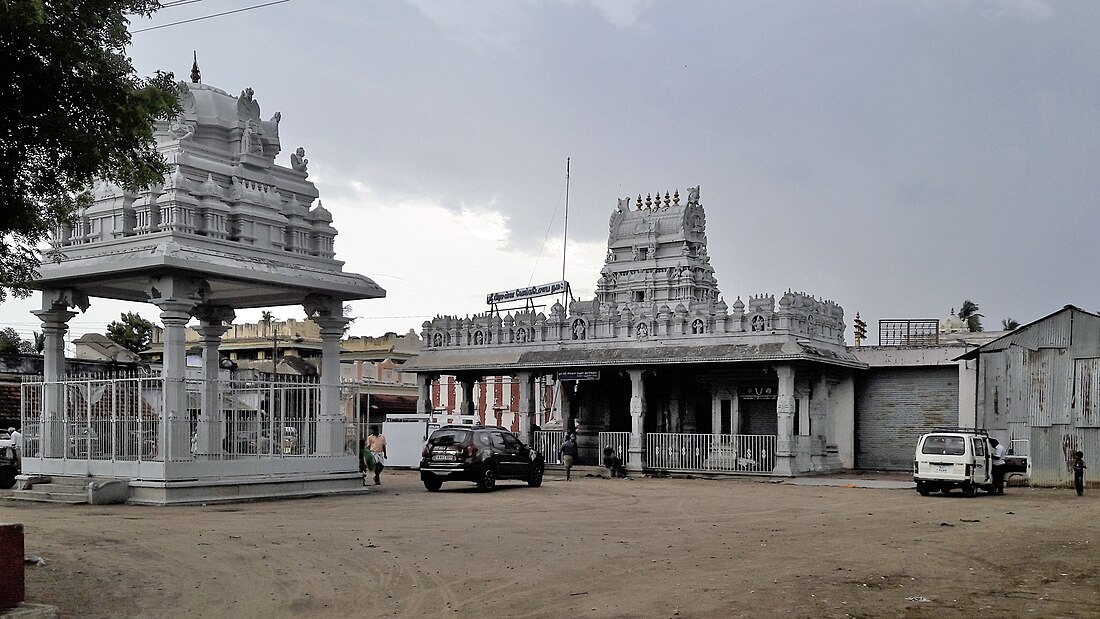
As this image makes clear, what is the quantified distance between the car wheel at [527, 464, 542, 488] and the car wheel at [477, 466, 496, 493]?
167cm

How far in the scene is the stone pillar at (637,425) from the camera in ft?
109

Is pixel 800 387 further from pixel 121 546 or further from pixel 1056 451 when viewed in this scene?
pixel 121 546

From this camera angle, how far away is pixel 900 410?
3412 cm

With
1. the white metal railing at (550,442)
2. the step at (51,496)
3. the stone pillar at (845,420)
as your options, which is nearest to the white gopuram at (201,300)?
the step at (51,496)

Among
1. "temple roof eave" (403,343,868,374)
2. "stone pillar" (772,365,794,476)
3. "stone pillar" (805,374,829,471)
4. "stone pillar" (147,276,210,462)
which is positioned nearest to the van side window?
"temple roof eave" (403,343,868,374)

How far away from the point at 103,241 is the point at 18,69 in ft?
39.7

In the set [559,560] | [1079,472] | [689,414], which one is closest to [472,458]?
[559,560]

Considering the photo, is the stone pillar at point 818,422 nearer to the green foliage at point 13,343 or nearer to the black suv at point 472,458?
the black suv at point 472,458

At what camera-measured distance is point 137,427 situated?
20.5m

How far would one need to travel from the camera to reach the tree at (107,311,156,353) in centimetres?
6531

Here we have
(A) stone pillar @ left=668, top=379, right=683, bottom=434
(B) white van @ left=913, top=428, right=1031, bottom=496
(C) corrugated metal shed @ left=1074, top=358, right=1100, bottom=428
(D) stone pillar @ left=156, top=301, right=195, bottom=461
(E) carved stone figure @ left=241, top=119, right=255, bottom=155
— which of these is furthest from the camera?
(A) stone pillar @ left=668, top=379, right=683, bottom=434

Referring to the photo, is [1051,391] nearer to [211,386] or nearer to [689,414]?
[689,414]

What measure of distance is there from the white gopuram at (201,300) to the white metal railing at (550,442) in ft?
40.7

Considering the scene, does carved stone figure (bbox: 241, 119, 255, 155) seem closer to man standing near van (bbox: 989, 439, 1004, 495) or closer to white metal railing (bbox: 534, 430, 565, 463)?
white metal railing (bbox: 534, 430, 565, 463)
